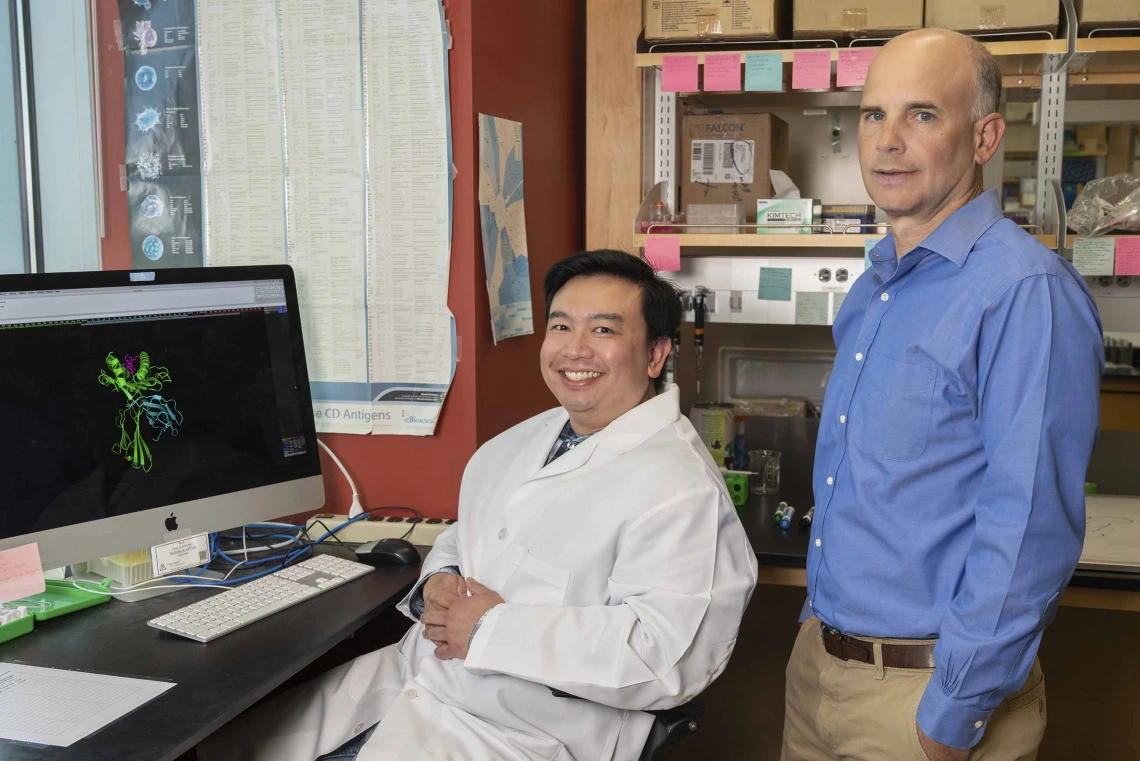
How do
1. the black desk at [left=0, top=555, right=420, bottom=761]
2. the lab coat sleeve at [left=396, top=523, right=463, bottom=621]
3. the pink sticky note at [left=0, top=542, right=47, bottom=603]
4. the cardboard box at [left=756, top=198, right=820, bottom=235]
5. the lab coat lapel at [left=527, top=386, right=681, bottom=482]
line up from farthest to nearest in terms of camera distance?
the cardboard box at [left=756, top=198, right=820, bottom=235], the lab coat sleeve at [left=396, top=523, right=463, bottom=621], the lab coat lapel at [left=527, top=386, right=681, bottom=482], the pink sticky note at [left=0, top=542, right=47, bottom=603], the black desk at [left=0, top=555, right=420, bottom=761]

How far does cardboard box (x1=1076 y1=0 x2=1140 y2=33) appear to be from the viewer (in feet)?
7.07

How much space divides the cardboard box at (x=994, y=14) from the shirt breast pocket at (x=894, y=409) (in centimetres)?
117

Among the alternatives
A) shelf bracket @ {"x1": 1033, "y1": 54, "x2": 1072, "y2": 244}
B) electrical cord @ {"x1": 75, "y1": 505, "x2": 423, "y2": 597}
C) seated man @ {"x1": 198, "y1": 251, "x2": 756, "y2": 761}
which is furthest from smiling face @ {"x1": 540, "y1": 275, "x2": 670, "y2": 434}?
shelf bracket @ {"x1": 1033, "y1": 54, "x2": 1072, "y2": 244}

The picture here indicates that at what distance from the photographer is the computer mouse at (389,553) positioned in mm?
1890

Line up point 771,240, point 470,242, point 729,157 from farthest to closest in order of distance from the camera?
1. point 729,157
2. point 771,240
3. point 470,242

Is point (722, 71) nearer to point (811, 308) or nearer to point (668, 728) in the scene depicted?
point (811, 308)

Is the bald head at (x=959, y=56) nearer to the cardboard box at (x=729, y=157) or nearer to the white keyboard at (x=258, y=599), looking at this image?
the cardboard box at (x=729, y=157)

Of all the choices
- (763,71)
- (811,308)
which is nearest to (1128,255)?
(811,308)

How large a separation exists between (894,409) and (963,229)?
27 centimetres

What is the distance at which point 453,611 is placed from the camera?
5.17ft

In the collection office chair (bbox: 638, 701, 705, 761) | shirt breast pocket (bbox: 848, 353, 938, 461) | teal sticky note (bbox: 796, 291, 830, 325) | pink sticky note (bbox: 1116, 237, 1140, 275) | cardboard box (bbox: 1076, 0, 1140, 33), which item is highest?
cardboard box (bbox: 1076, 0, 1140, 33)

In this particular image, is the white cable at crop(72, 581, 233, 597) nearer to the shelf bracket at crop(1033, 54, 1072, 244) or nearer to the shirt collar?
the shirt collar

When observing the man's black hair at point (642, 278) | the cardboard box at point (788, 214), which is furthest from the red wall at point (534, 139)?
the cardboard box at point (788, 214)

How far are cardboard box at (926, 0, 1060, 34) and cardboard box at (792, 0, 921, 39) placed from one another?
0.06 metres
